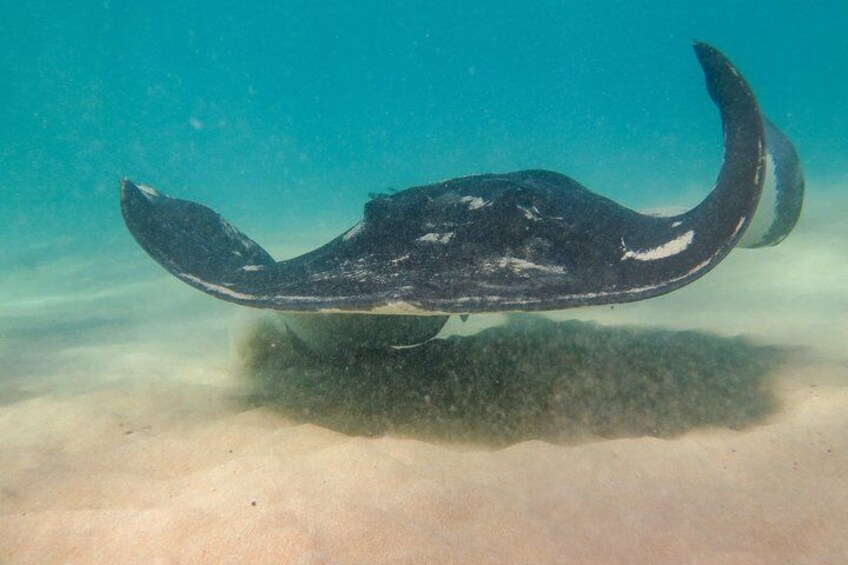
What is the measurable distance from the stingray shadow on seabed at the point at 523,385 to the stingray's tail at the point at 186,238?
0.95 m

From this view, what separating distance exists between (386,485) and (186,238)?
228cm

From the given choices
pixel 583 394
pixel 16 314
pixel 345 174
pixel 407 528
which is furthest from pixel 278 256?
pixel 345 174

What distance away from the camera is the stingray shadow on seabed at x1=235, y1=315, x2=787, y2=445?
2.82 meters

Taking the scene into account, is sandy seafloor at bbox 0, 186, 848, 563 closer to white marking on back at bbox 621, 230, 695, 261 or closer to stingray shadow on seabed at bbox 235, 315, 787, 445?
stingray shadow on seabed at bbox 235, 315, 787, 445

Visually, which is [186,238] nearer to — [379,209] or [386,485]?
[379,209]

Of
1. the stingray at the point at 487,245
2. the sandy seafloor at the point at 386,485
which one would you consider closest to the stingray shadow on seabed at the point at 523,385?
the sandy seafloor at the point at 386,485

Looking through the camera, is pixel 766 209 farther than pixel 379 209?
No

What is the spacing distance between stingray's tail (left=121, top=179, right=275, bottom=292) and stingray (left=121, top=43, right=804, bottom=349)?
0.04 ft

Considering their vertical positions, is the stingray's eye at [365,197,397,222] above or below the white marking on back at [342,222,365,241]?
above

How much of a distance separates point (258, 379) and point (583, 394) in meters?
2.51

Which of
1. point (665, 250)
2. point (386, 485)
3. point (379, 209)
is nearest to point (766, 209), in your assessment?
point (665, 250)

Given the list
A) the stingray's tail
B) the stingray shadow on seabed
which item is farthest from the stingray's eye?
the stingray shadow on seabed

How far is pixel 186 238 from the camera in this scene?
3342 millimetres

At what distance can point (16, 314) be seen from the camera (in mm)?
7594
